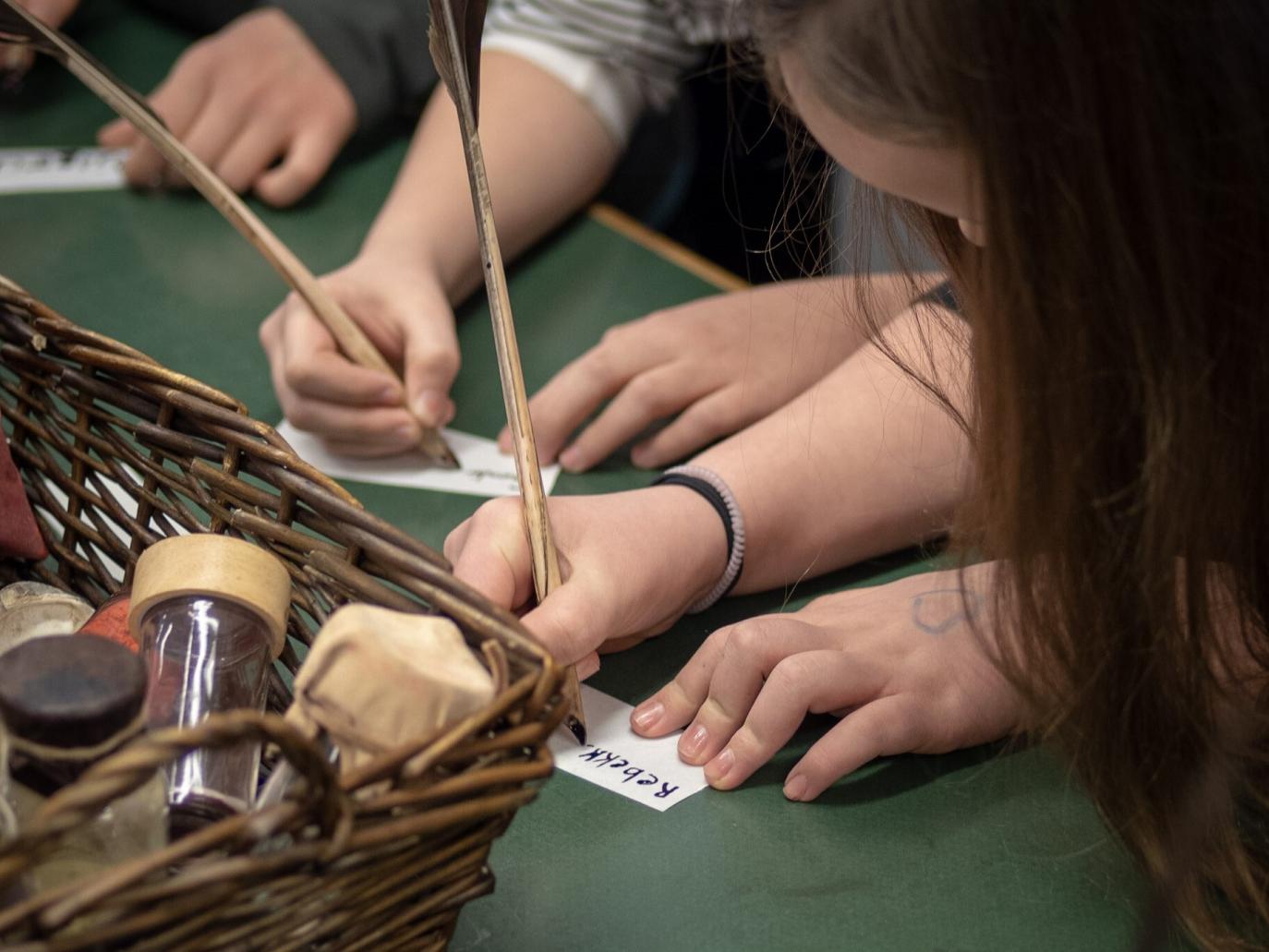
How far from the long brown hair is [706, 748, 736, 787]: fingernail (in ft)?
0.44

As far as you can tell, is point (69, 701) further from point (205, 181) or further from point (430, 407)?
point (205, 181)

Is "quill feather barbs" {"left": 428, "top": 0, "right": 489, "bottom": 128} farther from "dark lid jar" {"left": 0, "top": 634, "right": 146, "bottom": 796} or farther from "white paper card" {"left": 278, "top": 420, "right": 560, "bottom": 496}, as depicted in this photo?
"dark lid jar" {"left": 0, "top": 634, "right": 146, "bottom": 796}

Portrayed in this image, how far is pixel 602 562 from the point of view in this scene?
2.23 ft

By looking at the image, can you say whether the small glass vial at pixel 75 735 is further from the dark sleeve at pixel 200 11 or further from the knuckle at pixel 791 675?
the dark sleeve at pixel 200 11

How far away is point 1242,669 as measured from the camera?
2.00 ft

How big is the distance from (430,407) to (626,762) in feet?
1.03

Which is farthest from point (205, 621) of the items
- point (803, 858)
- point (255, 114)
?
point (255, 114)

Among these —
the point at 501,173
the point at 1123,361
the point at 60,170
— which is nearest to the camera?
the point at 1123,361

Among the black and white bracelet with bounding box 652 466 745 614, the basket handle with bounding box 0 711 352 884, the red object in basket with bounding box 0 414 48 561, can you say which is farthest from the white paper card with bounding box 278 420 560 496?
the basket handle with bounding box 0 711 352 884

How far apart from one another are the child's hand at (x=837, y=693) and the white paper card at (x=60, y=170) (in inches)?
30.6

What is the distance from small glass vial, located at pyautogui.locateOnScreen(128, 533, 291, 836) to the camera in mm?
521

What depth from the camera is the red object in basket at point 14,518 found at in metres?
0.63

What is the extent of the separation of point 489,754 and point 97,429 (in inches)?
13.6

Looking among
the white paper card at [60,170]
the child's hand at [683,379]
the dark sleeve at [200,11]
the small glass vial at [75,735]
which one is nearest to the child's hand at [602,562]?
the child's hand at [683,379]
